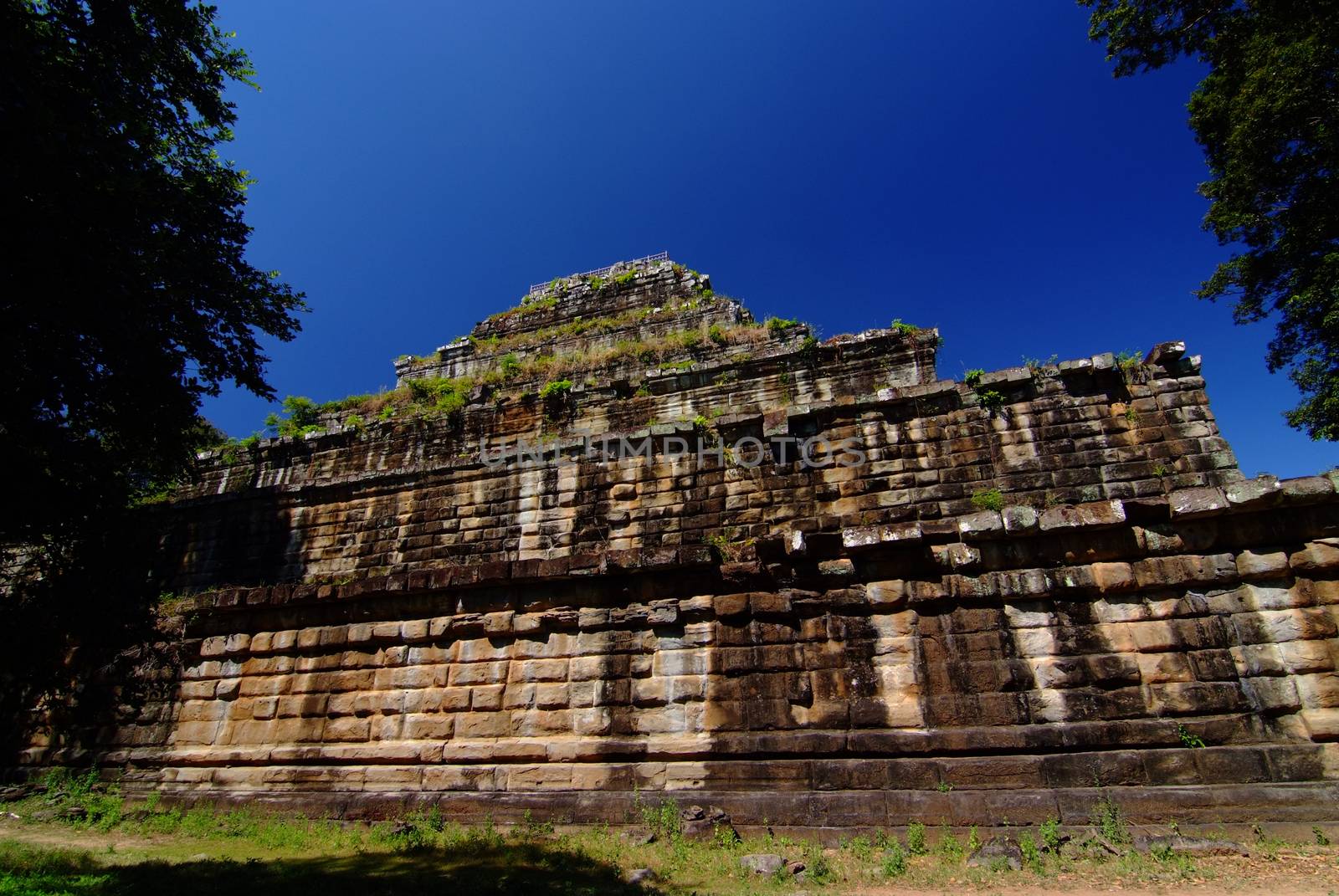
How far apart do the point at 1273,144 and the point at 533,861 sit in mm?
21444

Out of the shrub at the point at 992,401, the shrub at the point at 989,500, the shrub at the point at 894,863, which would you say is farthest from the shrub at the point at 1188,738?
the shrub at the point at 992,401

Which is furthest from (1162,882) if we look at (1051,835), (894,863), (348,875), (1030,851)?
(348,875)

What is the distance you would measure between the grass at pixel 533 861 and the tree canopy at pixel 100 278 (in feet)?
13.5

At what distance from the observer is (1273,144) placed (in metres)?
15.3

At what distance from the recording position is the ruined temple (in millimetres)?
5434

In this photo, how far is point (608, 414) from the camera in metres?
13.7

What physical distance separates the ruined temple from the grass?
25 cm

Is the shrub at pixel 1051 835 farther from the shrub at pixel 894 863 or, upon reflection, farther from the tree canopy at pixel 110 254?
the tree canopy at pixel 110 254

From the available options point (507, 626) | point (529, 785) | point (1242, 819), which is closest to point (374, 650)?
point (507, 626)

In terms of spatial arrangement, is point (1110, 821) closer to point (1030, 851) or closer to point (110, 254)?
point (1030, 851)

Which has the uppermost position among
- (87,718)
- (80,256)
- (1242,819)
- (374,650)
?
(80,256)

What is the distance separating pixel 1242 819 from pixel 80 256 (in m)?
13.3

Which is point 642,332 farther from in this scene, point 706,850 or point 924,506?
point 706,850

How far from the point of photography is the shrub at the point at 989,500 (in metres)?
8.46
